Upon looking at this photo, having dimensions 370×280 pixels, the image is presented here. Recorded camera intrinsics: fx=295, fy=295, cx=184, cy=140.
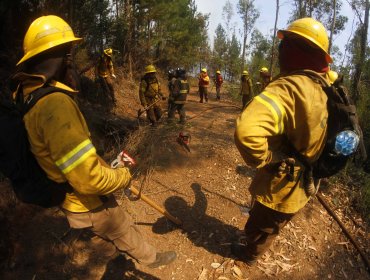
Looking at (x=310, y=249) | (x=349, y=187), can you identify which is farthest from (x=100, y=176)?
(x=349, y=187)

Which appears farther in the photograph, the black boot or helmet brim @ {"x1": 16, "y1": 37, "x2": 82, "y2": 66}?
the black boot

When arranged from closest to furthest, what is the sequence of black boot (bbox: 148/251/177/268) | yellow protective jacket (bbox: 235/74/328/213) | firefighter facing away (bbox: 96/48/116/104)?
yellow protective jacket (bbox: 235/74/328/213) < black boot (bbox: 148/251/177/268) < firefighter facing away (bbox: 96/48/116/104)

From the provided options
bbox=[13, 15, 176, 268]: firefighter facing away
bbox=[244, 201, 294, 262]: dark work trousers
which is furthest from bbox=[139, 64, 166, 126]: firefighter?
bbox=[13, 15, 176, 268]: firefighter facing away

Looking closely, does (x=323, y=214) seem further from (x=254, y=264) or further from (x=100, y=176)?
(x=100, y=176)

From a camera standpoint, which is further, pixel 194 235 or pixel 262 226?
pixel 194 235

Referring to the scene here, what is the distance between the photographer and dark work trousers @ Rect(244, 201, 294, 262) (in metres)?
2.66

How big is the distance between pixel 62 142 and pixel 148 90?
6742 mm

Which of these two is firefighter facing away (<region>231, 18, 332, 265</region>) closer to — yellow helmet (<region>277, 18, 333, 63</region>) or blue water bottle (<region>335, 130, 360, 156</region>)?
yellow helmet (<region>277, 18, 333, 63</region>)

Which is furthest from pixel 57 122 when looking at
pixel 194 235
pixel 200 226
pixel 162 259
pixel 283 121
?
pixel 200 226

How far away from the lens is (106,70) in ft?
38.1

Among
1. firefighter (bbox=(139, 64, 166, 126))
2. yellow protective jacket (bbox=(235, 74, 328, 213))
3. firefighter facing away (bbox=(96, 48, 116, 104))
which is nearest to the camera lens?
yellow protective jacket (bbox=(235, 74, 328, 213))

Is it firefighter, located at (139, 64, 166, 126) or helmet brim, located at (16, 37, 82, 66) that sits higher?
helmet brim, located at (16, 37, 82, 66)

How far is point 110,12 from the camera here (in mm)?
15852

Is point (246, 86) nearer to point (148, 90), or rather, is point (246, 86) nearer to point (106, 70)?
point (148, 90)
